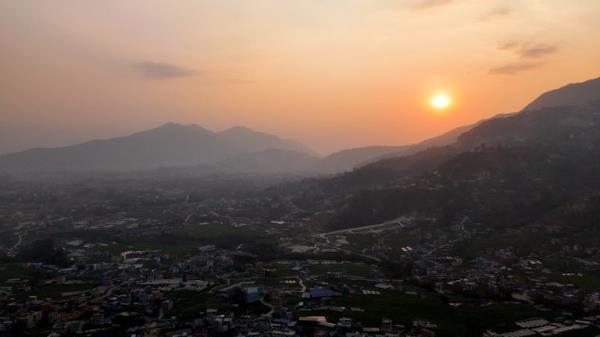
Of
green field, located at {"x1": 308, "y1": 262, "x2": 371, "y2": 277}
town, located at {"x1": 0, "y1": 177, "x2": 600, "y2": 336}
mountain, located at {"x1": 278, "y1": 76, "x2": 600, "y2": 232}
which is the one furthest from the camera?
mountain, located at {"x1": 278, "y1": 76, "x2": 600, "y2": 232}

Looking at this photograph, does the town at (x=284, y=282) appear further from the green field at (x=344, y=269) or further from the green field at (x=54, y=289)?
the green field at (x=54, y=289)

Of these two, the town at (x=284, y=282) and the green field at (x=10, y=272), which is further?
the green field at (x=10, y=272)

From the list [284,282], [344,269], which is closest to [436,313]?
[284,282]

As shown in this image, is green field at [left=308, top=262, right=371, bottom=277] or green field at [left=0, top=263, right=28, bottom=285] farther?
green field at [left=308, top=262, right=371, bottom=277]

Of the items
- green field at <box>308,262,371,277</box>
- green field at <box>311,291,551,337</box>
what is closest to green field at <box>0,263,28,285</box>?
green field at <box>308,262,371,277</box>

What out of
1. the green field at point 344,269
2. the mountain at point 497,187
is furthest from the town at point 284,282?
the mountain at point 497,187

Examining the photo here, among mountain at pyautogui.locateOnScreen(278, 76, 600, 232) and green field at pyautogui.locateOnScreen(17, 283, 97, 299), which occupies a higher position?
mountain at pyautogui.locateOnScreen(278, 76, 600, 232)

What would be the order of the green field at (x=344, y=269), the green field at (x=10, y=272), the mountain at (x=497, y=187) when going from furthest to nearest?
the mountain at (x=497, y=187) → the green field at (x=344, y=269) → the green field at (x=10, y=272)

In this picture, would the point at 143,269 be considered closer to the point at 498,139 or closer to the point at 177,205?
the point at 177,205

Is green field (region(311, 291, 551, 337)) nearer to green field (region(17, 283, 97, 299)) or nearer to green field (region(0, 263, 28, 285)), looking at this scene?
green field (region(17, 283, 97, 299))

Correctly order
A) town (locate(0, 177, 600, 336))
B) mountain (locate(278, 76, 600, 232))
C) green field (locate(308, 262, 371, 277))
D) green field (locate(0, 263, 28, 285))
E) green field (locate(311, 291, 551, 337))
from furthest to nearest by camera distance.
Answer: mountain (locate(278, 76, 600, 232))
green field (locate(308, 262, 371, 277))
green field (locate(0, 263, 28, 285))
green field (locate(311, 291, 551, 337))
town (locate(0, 177, 600, 336))

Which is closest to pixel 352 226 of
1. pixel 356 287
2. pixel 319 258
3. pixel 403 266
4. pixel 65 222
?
pixel 319 258

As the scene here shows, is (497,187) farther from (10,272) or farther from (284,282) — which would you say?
(10,272)
